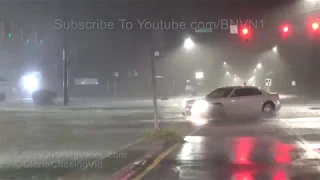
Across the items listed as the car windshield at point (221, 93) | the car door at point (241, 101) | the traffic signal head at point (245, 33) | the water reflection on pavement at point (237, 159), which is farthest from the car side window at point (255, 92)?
the water reflection on pavement at point (237, 159)

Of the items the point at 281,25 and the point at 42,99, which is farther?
the point at 42,99

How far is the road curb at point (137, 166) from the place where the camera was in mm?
9421

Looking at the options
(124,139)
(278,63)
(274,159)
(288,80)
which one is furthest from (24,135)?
(278,63)

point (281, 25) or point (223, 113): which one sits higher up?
point (281, 25)

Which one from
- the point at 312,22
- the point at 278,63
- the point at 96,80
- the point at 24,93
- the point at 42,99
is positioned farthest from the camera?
the point at 278,63

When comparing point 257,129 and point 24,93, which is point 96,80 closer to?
point 24,93

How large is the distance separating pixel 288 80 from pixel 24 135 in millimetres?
80814

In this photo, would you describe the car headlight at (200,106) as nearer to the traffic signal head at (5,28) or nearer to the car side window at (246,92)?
the car side window at (246,92)

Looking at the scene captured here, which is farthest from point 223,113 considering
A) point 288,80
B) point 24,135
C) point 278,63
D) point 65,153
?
point 278,63

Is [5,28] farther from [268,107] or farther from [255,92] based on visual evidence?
[268,107]

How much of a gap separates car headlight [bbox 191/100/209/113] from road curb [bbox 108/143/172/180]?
1191 centimetres

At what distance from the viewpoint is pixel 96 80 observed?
84.9 metres

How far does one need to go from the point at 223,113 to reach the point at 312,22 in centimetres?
842

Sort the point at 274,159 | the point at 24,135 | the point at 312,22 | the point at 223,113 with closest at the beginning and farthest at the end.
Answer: the point at 274,159, the point at 24,135, the point at 223,113, the point at 312,22
